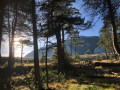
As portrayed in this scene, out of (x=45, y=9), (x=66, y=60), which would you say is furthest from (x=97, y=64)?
(x=45, y=9)

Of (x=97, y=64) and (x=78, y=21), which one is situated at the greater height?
(x=78, y=21)

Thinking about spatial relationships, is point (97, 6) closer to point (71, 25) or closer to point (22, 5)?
point (71, 25)

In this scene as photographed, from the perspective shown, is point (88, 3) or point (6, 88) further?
point (6, 88)

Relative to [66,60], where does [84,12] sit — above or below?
above

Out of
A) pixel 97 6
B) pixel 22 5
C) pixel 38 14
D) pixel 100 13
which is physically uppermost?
pixel 22 5

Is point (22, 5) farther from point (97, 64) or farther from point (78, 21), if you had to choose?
point (97, 64)

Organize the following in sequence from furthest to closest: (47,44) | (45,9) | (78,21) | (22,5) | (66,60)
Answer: (66,60), (78,21), (22,5), (45,9), (47,44)

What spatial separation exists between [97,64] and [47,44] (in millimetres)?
9544

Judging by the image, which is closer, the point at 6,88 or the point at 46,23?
the point at 6,88

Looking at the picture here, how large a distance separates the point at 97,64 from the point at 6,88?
11495mm

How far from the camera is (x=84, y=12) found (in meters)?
5.31

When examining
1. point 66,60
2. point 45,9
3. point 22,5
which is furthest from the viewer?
point 66,60

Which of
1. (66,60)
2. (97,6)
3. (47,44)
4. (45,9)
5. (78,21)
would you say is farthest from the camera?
(66,60)

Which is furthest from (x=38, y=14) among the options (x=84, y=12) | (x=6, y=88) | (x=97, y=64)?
(x=97, y=64)
